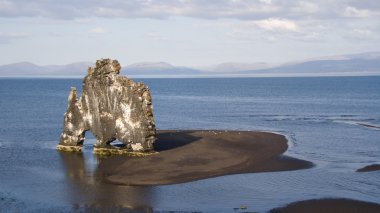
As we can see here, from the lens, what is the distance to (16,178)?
5094cm

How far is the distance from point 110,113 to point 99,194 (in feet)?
62.6

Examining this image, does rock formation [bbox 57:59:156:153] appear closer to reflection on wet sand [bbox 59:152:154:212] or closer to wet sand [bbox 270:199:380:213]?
reflection on wet sand [bbox 59:152:154:212]

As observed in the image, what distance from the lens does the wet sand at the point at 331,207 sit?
39.4 m

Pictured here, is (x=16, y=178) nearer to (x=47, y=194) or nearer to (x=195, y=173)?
(x=47, y=194)

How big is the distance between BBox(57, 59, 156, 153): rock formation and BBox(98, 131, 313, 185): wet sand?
2.78m

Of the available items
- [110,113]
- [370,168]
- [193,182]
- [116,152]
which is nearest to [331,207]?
[193,182]

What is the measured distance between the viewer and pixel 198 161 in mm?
57656

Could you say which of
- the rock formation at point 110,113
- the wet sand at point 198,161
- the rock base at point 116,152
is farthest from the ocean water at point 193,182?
the rock formation at point 110,113

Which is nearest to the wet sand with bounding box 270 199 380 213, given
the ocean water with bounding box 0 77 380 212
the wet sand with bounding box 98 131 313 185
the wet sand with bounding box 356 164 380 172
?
the ocean water with bounding box 0 77 380 212

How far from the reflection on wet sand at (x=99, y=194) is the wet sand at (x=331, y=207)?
10.3m

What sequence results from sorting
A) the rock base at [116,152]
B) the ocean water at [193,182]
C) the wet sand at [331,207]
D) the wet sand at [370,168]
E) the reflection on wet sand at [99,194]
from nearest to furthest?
1. the wet sand at [331,207]
2. the reflection on wet sand at [99,194]
3. the ocean water at [193,182]
4. the wet sand at [370,168]
5. the rock base at [116,152]

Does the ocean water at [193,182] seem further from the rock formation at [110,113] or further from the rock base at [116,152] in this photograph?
the rock formation at [110,113]

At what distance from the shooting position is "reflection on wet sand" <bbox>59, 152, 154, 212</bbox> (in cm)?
4078

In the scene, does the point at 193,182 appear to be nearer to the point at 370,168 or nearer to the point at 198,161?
the point at 198,161
